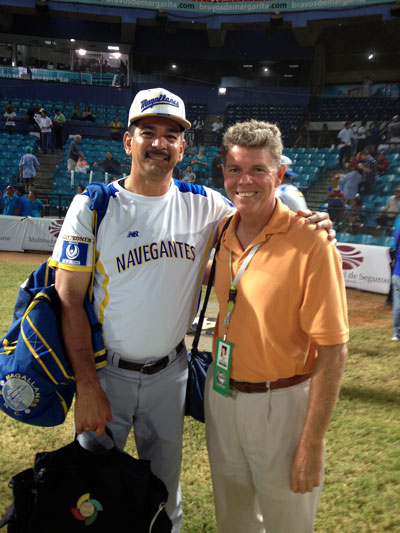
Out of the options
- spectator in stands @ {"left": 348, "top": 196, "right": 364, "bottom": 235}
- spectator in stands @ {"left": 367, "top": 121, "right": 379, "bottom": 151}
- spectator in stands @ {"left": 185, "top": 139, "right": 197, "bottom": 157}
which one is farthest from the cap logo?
spectator in stands @ {"left": 185, "top": 139, "right": 197, "bottom": 157}

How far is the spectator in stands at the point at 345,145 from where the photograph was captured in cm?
1667

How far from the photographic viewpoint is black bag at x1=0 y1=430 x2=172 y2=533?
1.72m

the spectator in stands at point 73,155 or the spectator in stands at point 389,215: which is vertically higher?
the spectator in stands at point 73,155

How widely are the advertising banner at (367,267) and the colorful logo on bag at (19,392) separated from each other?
8.80 metres

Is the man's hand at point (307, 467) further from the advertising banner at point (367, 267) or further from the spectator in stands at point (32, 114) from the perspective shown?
the spectator in stands at point (32, 114)

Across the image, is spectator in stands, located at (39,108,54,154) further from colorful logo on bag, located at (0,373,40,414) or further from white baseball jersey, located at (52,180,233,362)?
colorful logo on bag, located at (0,373,40,414)

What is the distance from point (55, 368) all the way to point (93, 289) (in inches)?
16.5

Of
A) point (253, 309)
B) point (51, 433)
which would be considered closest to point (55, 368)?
point (253, 309)

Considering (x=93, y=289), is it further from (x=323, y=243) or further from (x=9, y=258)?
(x=9, y=258)

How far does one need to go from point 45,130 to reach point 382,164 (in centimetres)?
1401

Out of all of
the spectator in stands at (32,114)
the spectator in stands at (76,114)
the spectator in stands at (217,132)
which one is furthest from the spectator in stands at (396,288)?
the spectator in stands at (76,114)

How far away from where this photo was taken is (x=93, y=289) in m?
2.13

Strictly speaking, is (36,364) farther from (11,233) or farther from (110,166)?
(110,166)

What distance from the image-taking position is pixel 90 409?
197cm
